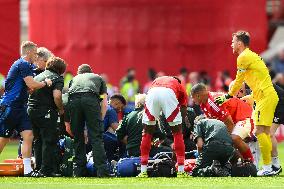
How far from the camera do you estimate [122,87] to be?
39.5 meters

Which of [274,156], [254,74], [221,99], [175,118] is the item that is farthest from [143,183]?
[274,156]

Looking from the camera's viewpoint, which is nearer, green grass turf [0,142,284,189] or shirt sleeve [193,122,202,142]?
green grass turf [0,142,284,189]

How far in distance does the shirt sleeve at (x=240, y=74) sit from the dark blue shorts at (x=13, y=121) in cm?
343

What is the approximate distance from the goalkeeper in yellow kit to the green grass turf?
0.71 meters

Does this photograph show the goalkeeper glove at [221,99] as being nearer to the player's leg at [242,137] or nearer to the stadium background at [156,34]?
the player's leg at [242,137]

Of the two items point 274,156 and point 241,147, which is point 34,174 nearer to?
point 241,147

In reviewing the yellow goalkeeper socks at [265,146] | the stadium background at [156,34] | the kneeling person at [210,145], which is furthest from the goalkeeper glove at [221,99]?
the stadium background at [156,34]

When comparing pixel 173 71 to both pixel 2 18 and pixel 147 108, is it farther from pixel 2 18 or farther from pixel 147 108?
pixel 147 108

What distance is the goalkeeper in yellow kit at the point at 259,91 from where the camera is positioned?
845 inches

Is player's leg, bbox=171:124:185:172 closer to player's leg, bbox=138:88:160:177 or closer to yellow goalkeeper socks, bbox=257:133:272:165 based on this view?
player's leg, bbox=138:88:160:177

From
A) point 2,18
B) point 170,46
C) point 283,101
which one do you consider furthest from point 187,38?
point 283,101

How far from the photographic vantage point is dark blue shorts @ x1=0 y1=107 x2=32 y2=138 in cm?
Result: 2153

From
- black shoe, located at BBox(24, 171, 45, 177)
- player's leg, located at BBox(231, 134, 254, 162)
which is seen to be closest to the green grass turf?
black shoe, located at BBox(24, 171, 45, 177)

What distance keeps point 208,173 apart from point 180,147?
0.62 m
